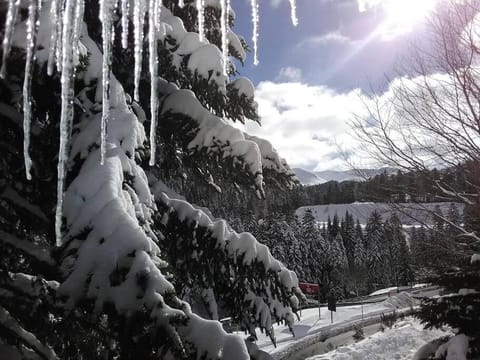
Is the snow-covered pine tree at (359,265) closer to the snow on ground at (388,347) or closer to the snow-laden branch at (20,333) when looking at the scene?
the snow on ground at (388,347)

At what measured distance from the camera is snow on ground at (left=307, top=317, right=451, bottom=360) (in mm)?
12898

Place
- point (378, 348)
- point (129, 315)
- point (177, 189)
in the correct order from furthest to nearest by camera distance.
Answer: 1. point (378, 348)
2. point (177, 189)
3. point (129, 315)

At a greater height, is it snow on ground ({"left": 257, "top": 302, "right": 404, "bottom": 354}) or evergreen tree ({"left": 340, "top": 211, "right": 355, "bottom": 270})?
evergreen tree ({"left": 340, "top": 211, "right": 355, "bottom": 270})

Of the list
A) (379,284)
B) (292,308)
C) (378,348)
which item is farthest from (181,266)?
(379,284)

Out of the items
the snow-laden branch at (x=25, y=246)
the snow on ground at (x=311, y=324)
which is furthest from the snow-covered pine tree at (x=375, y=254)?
the snow-laden branch at (x=25, y=246)

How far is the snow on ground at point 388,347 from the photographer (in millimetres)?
12898

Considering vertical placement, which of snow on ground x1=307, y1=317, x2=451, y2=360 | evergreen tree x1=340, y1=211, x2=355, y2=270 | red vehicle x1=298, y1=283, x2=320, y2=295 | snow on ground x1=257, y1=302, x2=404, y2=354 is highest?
evergreen tree x1=340, y1=211, x2=355, y2=270

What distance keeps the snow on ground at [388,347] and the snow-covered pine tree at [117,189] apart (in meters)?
9.98

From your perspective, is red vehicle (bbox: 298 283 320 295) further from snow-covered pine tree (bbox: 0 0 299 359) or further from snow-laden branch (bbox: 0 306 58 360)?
snow-laden branch (bbox: 0 306 58 360)

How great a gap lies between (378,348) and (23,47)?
47.7 ft

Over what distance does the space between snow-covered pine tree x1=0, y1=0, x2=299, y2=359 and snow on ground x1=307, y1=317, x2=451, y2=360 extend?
9.98 metres

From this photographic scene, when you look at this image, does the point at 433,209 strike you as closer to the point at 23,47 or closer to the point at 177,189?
the point at 177,189

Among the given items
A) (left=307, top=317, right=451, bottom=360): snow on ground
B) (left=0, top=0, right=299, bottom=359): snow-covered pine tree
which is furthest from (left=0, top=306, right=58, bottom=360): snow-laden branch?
(left=307, top=317, right=451, bottom=360): snow on ground

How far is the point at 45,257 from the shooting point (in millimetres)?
2412
